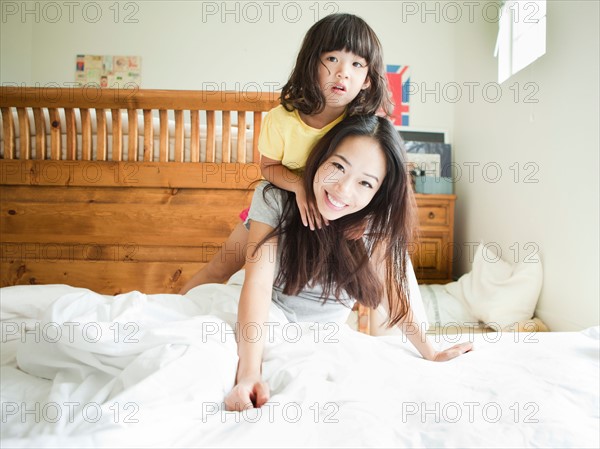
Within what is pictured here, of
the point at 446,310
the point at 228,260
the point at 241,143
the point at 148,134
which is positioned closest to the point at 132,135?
the point at 148,134

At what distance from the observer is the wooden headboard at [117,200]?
6.04ft

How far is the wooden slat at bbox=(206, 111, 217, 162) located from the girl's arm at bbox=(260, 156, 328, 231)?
745mm

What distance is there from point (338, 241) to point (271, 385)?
14.3 inches

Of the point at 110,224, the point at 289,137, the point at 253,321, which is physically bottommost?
the point at 253,321

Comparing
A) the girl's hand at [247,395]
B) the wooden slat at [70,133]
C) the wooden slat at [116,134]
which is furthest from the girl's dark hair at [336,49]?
the wooden slat at [70,133]

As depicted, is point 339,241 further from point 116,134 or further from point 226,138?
point 116,134

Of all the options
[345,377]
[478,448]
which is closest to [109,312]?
[345,377]

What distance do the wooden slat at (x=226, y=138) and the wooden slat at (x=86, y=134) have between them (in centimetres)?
50

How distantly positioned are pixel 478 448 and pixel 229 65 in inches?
129

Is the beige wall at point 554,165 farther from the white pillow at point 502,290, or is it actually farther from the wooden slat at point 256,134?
the wooden slat at point 256,134

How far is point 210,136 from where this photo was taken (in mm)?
1882

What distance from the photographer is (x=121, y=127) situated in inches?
74.5

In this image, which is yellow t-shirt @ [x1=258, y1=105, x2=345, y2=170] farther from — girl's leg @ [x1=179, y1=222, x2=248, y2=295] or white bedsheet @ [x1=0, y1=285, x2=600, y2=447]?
white bedsheet @ [x1=0, y1=285, x2=600, y2=447]

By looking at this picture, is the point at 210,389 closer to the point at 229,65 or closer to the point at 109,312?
the point at 109,312
